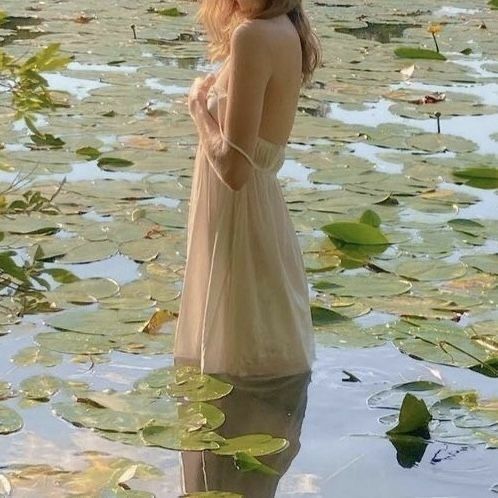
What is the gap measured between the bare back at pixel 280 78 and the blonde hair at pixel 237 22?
0.02m

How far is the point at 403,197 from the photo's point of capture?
392 cm

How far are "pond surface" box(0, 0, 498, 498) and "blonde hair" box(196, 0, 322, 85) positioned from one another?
28.1 inches

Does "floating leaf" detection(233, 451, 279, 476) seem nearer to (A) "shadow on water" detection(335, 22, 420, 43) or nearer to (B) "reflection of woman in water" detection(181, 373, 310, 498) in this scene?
(B) "reflection of woman in water" detection(181, 373, 310, 498)

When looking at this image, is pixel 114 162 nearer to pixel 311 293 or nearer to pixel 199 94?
pixel 311 293

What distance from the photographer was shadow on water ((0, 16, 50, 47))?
6.07 metres

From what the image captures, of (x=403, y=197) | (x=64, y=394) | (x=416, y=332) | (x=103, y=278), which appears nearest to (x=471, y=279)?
(x=416, y=332)

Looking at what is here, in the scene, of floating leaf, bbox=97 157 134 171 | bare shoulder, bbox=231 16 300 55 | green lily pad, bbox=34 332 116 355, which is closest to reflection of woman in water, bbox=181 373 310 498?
green lily pad, bbox=34 332 116 355

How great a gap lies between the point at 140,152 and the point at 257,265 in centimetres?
174

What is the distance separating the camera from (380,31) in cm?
690

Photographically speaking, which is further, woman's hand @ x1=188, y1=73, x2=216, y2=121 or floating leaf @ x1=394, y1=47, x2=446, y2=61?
floating leaf @ x1=394, y1=47, x2=446, y2=61

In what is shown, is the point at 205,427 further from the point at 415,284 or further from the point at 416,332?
the point at 415,284

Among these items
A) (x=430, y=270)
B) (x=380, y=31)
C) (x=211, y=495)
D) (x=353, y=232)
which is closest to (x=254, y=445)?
(x=211, y=495)

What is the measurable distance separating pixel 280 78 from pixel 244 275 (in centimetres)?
44

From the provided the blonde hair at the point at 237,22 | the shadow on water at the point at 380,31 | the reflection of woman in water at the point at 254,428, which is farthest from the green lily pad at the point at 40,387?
the shadow on water at the point at 380,31
